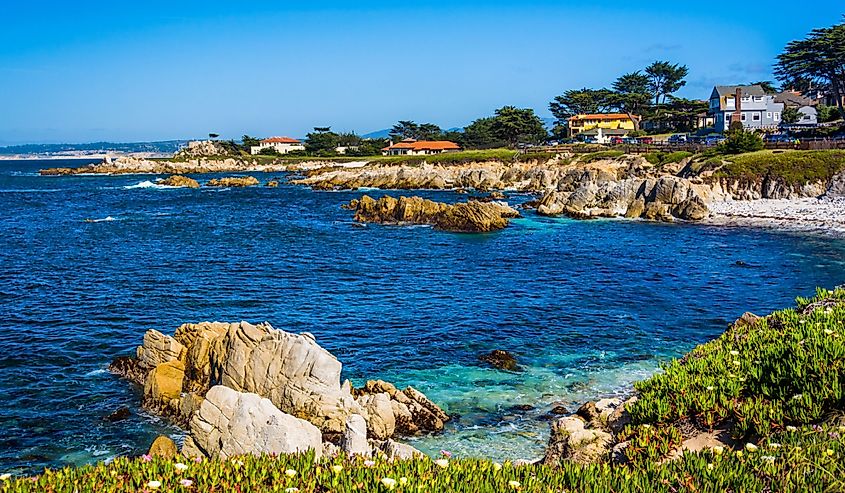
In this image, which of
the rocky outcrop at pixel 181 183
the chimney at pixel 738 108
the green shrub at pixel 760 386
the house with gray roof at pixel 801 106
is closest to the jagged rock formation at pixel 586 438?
the green shrub at pixel 760 386

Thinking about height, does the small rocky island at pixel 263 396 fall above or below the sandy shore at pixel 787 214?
below

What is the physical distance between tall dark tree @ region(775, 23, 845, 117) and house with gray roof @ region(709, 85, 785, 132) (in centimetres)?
1509

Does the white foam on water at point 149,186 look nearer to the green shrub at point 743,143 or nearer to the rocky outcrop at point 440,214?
the rocky outcrop at point 440,214

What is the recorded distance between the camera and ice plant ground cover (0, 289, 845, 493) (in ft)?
23.1

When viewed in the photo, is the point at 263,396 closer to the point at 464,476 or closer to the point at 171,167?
the point at 464,476

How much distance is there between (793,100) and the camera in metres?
132

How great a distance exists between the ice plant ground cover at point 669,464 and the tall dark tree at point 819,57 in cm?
9754

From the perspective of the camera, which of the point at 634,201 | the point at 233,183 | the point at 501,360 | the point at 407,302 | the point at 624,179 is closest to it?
the point at 501,360

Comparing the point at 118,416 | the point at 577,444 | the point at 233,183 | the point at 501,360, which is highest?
the point at 233,183

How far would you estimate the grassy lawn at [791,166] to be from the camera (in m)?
65.7

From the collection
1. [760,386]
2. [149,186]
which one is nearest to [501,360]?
[760,386]

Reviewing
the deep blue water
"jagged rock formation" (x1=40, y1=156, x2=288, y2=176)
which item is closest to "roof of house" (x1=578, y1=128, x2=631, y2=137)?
the deep blue water

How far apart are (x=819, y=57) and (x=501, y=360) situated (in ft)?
301

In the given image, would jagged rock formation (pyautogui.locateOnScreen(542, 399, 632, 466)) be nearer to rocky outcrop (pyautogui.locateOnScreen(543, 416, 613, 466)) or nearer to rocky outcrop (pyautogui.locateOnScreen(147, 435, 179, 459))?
rocky outcrop (pyautogui.locateOnScreen(543, 416, 613, 466))
